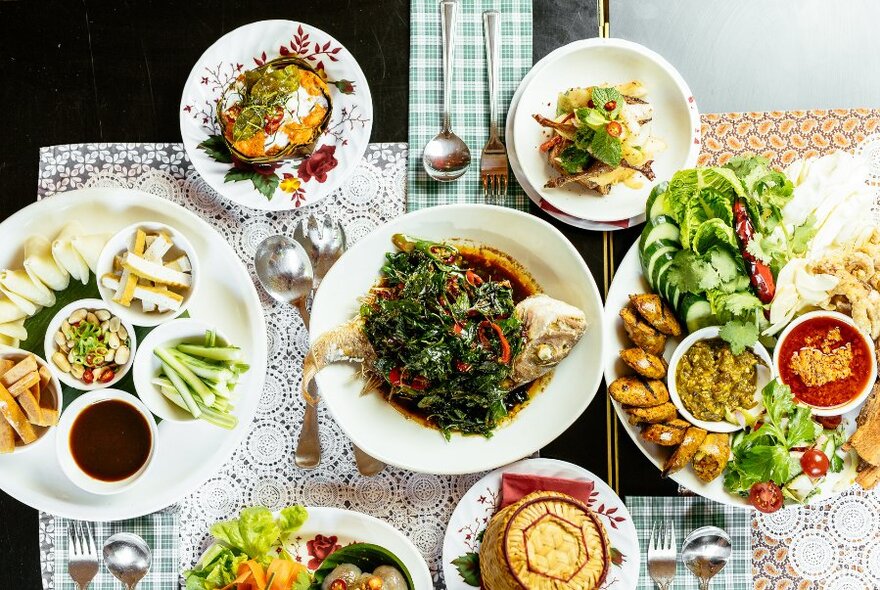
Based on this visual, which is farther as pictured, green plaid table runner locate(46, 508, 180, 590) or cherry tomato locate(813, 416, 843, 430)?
green plaid table runner locate(46, 508, 180, 590)

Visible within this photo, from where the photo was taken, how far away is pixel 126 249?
289 cm

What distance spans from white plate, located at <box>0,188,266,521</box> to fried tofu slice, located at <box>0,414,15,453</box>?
0.47 feet

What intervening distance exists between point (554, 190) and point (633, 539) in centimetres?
146

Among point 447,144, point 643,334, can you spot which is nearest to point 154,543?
point 447,144

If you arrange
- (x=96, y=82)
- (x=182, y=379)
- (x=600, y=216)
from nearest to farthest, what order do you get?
(x=182, y=379), (x=600, y=216), (x=96, y=82)

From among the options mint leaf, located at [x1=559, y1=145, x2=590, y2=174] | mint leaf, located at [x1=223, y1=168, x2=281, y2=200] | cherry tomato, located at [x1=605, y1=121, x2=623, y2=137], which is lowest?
mint leaf, located at [x1=223, y1=168, x2=281, y2=200]

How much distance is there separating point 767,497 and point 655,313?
827 millimetres

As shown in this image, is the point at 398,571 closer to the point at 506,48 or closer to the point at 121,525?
the point at 121,525

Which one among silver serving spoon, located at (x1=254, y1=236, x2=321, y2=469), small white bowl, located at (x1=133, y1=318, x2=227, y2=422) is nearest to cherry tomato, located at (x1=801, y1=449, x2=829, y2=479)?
silver serving spoon, located at (x1=254, y1=236, x2=321, y2=469)

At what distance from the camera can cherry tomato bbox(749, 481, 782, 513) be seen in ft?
9.38

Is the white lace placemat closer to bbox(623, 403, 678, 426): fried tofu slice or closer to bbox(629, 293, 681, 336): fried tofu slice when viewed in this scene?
bbox(623, 403, 678, 426): fried tofu slice

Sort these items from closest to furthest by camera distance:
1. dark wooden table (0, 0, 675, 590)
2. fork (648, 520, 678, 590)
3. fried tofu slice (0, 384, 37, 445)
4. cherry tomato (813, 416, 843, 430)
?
1. fried tofu slice (0, 384, 37, 445)
2. cherry tomato (813, 416, 843, 430)
3. fork (648, 520, 678, 590)
4. dark wooden table (0, 0, 675, 590)

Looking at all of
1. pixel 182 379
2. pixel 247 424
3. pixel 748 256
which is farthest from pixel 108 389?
pixel 748 256

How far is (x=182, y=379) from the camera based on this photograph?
2.84 metres
